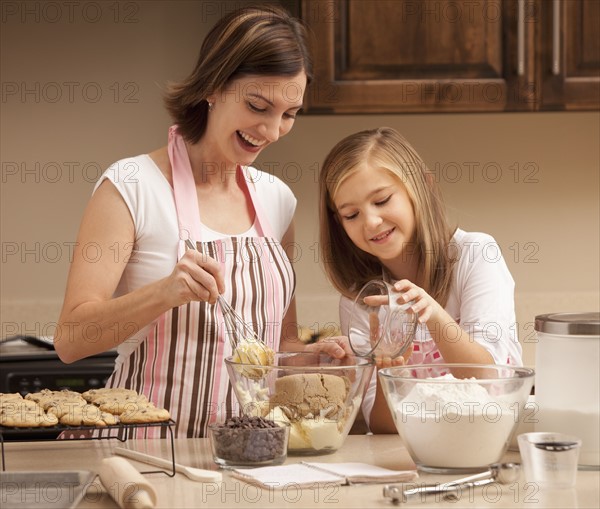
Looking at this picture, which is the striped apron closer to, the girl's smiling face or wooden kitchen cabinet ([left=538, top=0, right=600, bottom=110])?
the girl's smiling face

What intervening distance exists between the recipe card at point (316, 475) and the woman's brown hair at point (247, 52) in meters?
0.84

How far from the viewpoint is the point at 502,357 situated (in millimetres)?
1687

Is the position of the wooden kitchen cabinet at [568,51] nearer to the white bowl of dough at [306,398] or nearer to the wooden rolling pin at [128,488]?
the white bowl of dough at [306,398]

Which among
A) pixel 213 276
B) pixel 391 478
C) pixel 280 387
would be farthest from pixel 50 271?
pixel 391 478

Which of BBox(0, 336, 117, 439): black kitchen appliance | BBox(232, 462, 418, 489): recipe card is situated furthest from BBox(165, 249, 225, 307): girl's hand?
BBox(0, 336, 117, 439): black kitchen appliance

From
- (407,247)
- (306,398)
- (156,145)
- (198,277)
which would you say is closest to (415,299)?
(306,398)

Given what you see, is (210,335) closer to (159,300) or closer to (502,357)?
(159,300)

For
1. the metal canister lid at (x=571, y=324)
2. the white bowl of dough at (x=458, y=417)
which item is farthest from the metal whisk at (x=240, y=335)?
the metal canister lid at (x=571, y=324)

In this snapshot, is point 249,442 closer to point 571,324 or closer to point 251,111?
point 571,324

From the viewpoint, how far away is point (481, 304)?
5.78 feet

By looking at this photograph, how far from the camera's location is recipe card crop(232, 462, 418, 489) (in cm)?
115

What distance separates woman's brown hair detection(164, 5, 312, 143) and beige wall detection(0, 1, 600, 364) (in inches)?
43.3

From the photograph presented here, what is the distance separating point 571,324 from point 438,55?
1.45 meters

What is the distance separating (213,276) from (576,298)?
180 cm
